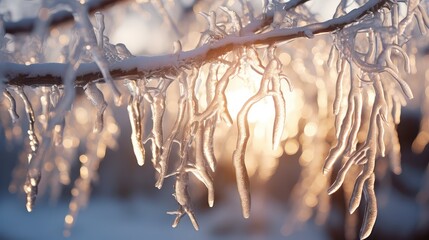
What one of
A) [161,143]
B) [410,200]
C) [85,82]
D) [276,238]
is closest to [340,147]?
[161,143]

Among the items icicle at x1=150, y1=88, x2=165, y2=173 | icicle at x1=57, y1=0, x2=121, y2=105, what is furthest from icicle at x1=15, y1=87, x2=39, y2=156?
icicle at x1=57, y1=0, x2=121, y2=105

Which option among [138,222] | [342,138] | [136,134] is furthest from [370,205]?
[138,222]

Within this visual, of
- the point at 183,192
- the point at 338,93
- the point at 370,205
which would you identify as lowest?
the point at 370,205

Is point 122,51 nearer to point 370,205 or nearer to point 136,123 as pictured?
point 136,123

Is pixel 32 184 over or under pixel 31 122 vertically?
under

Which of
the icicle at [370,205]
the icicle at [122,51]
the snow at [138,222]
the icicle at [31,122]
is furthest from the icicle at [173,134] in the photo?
the snow at [138,222]

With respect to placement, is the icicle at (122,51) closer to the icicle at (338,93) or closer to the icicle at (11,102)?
the icicle at (11,102)

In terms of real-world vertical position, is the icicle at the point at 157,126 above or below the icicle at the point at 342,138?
above

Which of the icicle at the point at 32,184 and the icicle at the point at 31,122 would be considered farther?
the icicle at the point at 31,122
